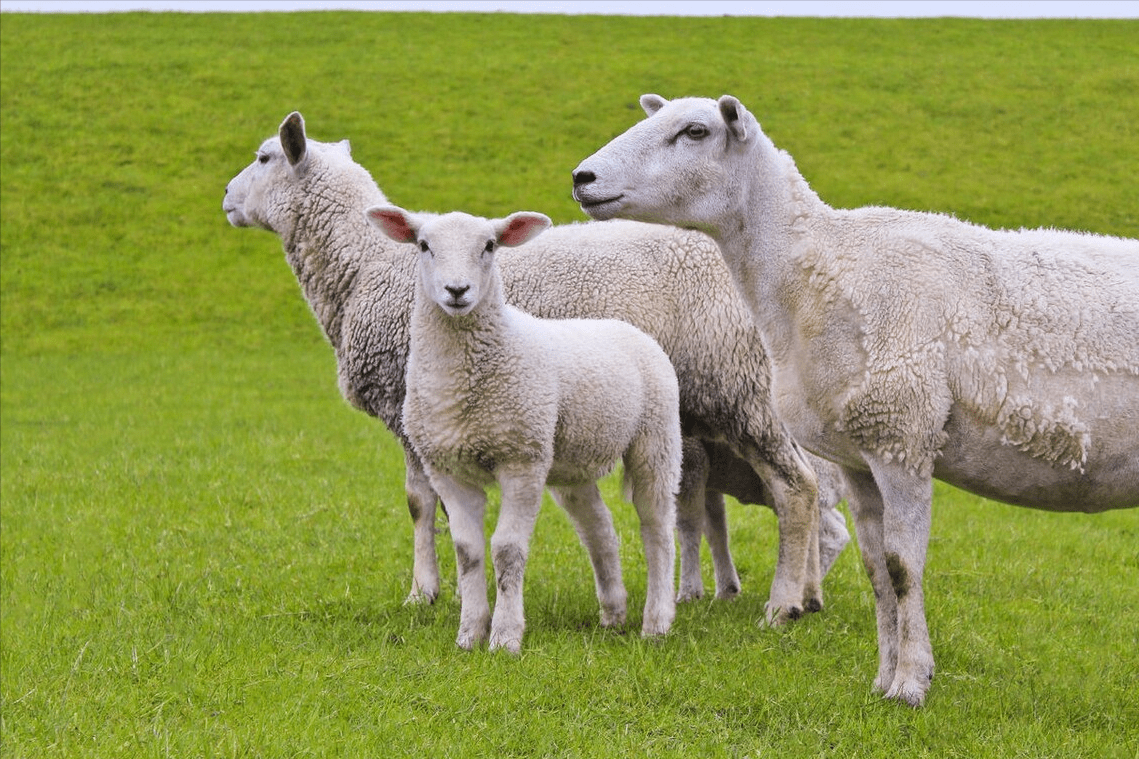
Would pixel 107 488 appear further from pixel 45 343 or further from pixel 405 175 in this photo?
pixel 405 175

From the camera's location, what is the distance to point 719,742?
4871 mm

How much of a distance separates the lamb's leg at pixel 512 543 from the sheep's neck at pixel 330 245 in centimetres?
235

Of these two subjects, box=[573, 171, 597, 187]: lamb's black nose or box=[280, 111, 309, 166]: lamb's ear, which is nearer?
box=[573, 171, 597, 187]: lamb's black nose

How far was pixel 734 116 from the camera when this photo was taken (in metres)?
5.12

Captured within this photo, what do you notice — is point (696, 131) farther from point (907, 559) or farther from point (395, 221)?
point (907, 559)

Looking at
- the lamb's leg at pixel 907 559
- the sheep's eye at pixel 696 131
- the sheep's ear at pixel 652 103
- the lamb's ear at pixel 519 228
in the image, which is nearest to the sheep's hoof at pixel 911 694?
the lamb's leg at pixel 907 559

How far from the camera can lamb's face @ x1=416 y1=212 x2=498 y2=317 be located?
18.3 ft

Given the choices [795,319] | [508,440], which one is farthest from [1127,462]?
[508,440]

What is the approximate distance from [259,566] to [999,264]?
503cm

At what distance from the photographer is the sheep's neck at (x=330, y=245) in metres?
7.74

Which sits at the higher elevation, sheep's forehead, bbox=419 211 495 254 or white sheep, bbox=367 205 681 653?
sheep's forehead, bbox=419 211 495 254

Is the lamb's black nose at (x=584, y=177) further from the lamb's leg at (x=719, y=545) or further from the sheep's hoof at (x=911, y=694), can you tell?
the lamb's leg at (x=719, y=545)

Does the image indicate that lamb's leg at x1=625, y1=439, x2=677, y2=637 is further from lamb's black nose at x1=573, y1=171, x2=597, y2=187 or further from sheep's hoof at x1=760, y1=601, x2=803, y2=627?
lamb's black nose at x1=573, y1=171, x2=597, y2=187

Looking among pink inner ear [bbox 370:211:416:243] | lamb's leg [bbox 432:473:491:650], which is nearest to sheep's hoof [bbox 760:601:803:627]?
lamb's leg [bbox 432:473:491:650]
